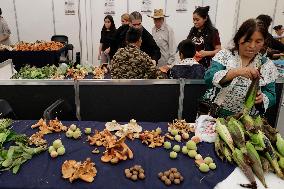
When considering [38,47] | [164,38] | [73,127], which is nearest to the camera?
[73,127]

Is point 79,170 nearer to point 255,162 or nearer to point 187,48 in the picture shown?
point 255,162

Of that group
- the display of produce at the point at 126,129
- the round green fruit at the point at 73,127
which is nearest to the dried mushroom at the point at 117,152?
the display of produce at the point at 126,129

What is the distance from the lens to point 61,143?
202 centimetres

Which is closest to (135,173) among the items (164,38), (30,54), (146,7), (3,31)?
(164,38)

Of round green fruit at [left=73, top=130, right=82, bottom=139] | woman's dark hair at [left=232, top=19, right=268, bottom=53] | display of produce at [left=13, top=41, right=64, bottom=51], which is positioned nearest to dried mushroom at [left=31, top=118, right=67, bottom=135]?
round green fruit at [left=73, top=130, right=82, bottom=139]

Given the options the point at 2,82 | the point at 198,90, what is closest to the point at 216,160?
the point at 198,90

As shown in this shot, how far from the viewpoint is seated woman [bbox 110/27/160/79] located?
322 centimetres

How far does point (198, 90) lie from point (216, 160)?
4.98 feet

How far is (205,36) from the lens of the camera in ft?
13.6

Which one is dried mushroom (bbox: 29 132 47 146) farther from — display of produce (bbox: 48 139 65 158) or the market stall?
the market stall

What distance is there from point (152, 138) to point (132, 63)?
1345 millimetres

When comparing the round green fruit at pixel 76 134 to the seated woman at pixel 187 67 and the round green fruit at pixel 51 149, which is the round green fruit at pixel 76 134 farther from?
the seated woman at pixel 187 67

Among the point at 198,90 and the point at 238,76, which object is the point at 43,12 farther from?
the point at 238,76

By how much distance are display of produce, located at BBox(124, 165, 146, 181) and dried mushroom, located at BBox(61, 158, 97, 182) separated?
0.66 ft
